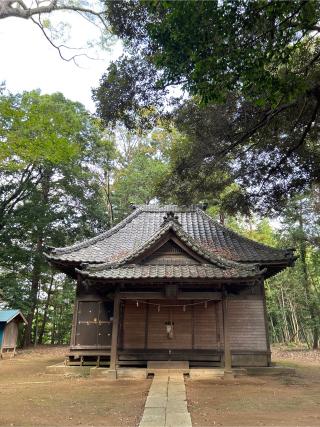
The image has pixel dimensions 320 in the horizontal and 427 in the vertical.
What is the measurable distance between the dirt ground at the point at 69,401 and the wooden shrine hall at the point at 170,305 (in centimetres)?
162

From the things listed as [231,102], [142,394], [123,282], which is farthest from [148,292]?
[231,102]

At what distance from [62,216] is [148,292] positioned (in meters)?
17.4

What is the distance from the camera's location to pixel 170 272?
36.0ft

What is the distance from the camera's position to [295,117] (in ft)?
28.8

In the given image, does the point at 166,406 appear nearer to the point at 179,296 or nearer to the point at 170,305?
the point at 179,296

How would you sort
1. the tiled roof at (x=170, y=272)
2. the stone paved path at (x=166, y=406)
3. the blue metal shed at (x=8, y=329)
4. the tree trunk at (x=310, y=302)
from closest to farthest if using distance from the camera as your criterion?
the stone paved path at (x=166, y=406)
the tiled roof at (x=170, y=272)
the blue metal shed at (x=8, y=329)
the tree trunk at (x=310, y=302)

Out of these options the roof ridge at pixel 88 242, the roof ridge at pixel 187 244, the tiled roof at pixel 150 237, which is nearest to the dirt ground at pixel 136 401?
the roof ridge at pixel 187 244

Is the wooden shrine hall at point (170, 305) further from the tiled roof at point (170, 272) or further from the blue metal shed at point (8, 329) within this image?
the blue metal shed at point (8, 329)

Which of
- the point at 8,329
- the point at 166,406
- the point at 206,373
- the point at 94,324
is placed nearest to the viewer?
the point at 166,406

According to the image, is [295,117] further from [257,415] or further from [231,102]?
[257,415]

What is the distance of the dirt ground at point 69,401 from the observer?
20.2 ft

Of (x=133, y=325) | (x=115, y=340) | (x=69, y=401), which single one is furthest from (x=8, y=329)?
(x=69, y=401)

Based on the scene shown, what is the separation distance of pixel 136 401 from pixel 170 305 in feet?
15.5

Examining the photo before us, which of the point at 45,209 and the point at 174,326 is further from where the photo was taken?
the point at 45,209
